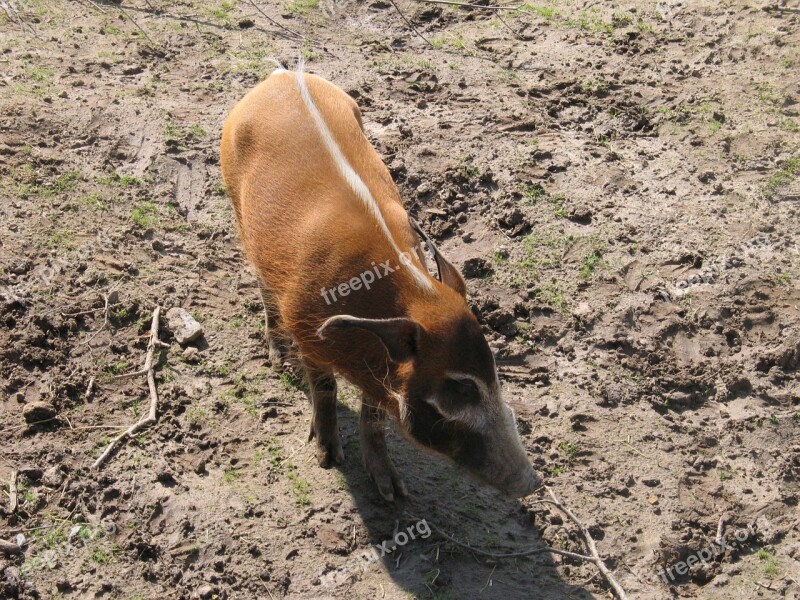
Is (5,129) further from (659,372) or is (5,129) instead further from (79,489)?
(659,372)

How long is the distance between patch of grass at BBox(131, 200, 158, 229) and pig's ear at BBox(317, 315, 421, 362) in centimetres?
313

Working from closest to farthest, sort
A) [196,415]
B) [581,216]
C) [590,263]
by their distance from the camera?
[196,415]
[590,263]
[581,216]

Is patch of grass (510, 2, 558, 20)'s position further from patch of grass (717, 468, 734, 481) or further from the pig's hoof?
the pig's hoof

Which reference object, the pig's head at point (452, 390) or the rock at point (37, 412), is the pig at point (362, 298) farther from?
the rock at point (37, 412)

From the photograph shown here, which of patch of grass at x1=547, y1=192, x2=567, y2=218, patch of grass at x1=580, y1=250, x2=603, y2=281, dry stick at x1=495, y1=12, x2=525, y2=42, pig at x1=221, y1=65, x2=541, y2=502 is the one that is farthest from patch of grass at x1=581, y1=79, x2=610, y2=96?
pig at x1=221, y1=65, x2=541, y2=502

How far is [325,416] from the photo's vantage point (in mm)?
5102

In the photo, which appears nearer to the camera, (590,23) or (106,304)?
(106,304)

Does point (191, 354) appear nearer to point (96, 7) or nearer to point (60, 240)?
point (60, 240)

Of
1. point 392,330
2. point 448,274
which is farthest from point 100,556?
point 448,274

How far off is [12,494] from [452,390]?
2.66 m

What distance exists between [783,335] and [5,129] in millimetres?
6602

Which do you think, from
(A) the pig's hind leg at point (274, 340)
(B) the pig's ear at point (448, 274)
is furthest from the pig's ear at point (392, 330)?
(A) the pig's hind leg at point (274, 340)

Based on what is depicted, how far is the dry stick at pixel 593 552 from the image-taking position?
14.7 feet

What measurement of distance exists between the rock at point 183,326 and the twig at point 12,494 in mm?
1408
